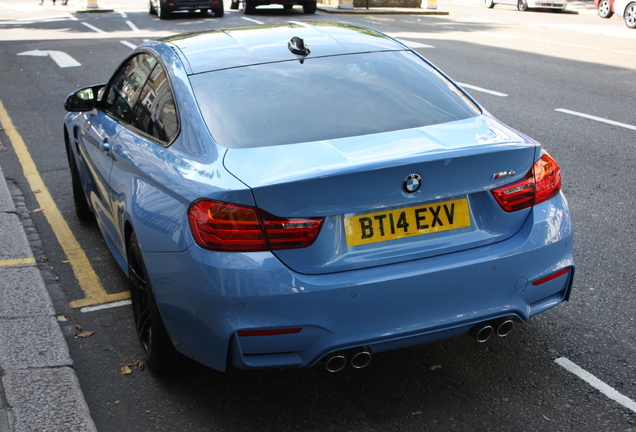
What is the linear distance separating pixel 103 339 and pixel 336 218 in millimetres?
1880

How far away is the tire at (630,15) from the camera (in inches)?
862

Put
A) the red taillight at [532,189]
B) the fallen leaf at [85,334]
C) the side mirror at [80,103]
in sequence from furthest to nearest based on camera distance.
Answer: the side mirror at [80,103] → the fallen leaf at [85,334] → the red taillight at [532,189]

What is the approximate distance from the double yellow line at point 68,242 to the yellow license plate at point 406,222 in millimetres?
2266

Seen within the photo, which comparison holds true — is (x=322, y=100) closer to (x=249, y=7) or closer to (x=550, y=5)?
(x=249, y=7)

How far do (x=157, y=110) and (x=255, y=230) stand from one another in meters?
1.32

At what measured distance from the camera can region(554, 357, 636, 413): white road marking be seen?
3.35 m

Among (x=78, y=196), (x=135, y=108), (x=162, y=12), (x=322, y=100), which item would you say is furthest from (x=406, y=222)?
(x=162, y=12)

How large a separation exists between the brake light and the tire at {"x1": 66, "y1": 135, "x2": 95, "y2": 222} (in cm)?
316

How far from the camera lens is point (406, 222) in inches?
120

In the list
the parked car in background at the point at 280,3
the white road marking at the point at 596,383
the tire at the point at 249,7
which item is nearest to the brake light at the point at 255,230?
the white road marking at the point at 596,383

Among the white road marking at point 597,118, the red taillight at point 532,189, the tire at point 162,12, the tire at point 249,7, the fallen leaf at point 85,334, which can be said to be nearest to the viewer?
the red taillight at point 532,189

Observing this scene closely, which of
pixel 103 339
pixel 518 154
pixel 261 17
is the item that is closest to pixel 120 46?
pixel 261 17

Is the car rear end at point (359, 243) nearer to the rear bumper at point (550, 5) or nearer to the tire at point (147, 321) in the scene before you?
the tire at point (147, 321)

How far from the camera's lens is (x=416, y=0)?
3078 cm
